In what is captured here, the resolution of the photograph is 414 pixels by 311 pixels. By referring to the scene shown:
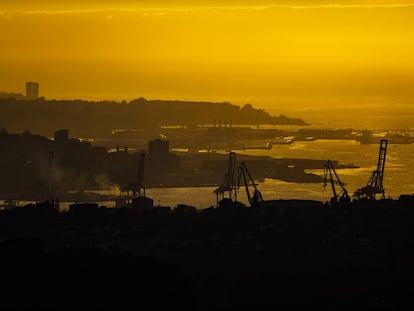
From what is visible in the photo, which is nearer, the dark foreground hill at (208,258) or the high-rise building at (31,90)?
the dark foreground hill at (208,258)

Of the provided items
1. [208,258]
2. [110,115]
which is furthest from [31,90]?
[208,258]

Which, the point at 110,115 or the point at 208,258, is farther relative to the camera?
the point at 110,115

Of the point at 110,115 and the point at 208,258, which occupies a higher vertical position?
the point at 208,258

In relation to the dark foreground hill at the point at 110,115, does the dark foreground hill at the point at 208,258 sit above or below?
above

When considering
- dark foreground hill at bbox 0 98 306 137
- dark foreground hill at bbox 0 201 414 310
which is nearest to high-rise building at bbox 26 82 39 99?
dark foreground hill at bbox 0 98 306 137

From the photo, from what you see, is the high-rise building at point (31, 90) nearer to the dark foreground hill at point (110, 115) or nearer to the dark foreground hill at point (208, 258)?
the dark foreground hill at point (110, 115)

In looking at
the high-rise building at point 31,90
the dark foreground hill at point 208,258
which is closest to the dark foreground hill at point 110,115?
the high-rise building at point 31,90

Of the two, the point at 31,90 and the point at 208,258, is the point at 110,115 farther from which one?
the point at 208,258

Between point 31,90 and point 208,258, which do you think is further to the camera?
point 31,90

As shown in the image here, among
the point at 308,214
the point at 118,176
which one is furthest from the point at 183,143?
the point at 308,214
